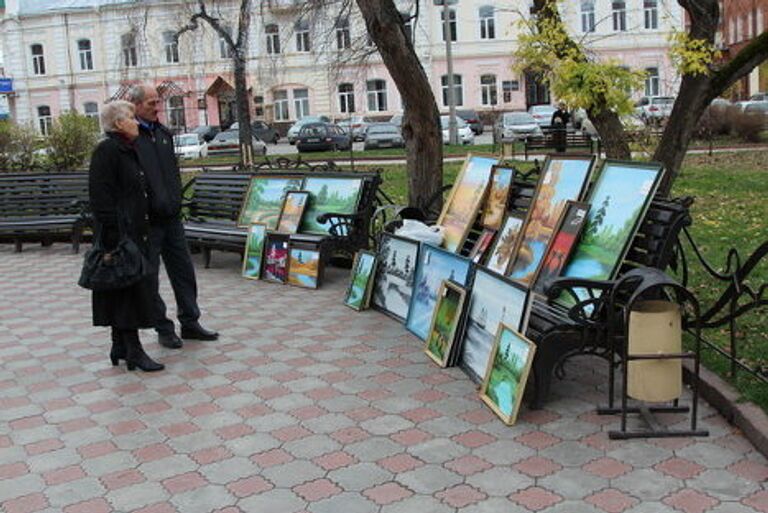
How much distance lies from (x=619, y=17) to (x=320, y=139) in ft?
73.1

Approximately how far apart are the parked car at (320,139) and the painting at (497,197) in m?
25.9

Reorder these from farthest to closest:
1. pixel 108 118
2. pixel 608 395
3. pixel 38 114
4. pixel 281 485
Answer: pixel 38 114
pixel 108 118
pixel 608 395
pixel 281 485

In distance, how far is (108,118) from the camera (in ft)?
17.9

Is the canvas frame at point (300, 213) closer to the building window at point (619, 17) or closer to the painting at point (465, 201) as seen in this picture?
the painting at point (465, 201)

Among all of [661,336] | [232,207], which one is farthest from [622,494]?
[232,207]

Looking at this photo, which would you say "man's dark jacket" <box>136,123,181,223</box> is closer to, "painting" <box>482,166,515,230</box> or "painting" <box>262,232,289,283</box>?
"painting" <box>262,232,289,283</box>

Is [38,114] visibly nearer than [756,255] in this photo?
No

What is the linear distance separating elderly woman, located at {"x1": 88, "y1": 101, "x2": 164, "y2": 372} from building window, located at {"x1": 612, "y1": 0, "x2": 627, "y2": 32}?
4480 centimetres

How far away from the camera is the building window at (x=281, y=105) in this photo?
49688 mm

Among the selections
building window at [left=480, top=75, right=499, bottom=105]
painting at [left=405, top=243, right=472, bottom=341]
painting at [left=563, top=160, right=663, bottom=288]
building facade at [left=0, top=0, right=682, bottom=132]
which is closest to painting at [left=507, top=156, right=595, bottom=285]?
painting at [left=563, top=160, right=663, bottom=288]

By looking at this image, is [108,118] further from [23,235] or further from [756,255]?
[23,235]

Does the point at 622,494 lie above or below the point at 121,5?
below

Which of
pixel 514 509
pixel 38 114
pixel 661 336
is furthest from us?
pixel 38 114

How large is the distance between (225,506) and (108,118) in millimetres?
2855
